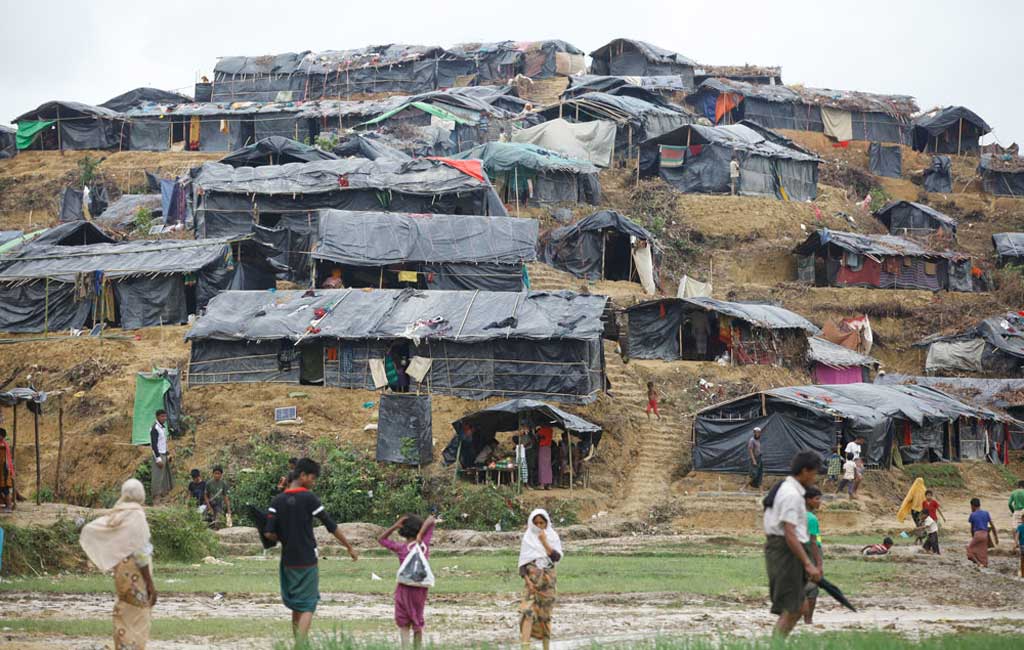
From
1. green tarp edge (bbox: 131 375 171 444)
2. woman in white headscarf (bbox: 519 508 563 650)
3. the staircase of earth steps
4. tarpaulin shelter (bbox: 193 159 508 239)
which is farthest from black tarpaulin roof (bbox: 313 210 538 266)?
woman in white headscarf (bbox: 519 508 563 650)

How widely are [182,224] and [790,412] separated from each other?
23.7 m

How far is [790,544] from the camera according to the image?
10.5 meters

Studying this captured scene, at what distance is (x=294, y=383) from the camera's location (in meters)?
33.4

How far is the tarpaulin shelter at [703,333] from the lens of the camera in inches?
1494

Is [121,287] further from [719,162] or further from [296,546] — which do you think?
[296,546]

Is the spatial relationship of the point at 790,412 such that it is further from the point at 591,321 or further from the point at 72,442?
the point at 72,442

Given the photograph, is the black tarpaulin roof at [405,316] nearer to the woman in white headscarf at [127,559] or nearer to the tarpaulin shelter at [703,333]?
the tarpaulin shelter at [703,333]

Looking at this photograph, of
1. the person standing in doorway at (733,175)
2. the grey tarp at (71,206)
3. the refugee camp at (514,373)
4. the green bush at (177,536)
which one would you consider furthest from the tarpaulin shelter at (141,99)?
the green bush at (177,536)

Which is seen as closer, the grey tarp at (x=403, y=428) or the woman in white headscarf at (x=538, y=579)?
the woman in white headscarf at (x=538, y=579)

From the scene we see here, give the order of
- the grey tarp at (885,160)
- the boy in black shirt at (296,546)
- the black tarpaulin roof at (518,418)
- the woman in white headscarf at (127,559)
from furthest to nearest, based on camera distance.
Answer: the grey tarp at (885,160)
the black tarpaulin roof at (518,418)
the boy in black shirt at (296,546)
the woman in white headscarf at (127,559)

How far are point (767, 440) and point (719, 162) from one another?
926 inches

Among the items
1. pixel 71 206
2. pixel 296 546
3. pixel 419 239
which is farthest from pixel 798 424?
pixel 71 206

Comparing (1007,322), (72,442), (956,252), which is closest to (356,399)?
(72,442)

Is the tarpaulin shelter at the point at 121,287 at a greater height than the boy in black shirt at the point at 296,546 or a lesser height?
greater
